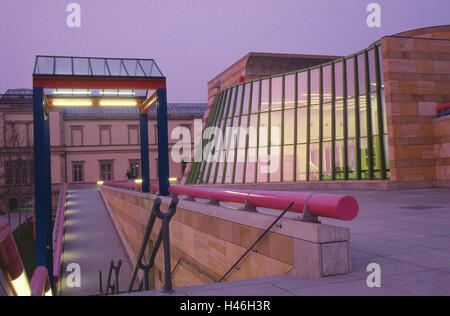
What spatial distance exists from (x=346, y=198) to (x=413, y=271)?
3.69ft

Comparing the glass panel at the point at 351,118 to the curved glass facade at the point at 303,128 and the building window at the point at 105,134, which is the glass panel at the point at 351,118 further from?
the building window at the point at 105,134

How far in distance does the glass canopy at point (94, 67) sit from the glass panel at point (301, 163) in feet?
51.1

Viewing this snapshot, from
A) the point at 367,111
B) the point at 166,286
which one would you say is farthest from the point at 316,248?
the point at 367,111

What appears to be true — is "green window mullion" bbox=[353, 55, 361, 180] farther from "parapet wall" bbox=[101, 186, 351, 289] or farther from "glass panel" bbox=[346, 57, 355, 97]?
"parapet wall" bbox=[101, 186, 351, 289]

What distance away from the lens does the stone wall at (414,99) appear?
66.6 feet

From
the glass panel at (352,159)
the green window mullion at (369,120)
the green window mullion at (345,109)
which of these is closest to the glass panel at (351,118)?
the green window mullion at (345,109)

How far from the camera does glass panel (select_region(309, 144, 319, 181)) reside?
25.6 metres

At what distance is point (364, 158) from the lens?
22.3 metres

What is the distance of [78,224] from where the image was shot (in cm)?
2498

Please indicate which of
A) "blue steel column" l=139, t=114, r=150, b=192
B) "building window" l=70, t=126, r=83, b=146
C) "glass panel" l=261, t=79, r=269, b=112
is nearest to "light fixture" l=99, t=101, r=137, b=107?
"blue steel column" l=139, t=114, r=150, b=192

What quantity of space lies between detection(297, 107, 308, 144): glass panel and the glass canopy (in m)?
15.7
